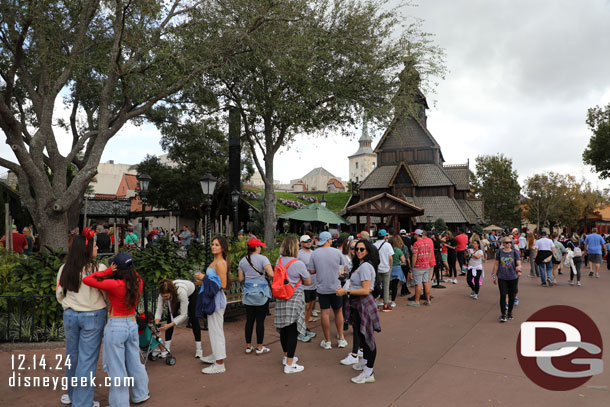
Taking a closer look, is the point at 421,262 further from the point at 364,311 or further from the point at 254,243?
the point at 254,243

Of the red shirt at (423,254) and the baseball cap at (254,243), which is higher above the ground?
the baseball cap at (254,243)

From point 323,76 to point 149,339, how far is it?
1270 centimetres

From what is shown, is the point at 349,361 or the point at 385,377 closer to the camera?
the point at 385,377

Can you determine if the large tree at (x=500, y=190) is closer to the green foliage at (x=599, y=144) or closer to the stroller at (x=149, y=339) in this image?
the green foliage at (x=599, y=144)

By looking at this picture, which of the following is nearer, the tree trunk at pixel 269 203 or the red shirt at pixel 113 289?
the red shirt at pixel 113 289

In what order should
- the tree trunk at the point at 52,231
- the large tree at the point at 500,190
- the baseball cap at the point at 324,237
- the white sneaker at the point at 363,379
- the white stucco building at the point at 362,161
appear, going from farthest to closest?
the white stucco building at the point at 362,161 → the large tree at the point at 500,190 → the tree trunk at the point at 52,231 → the baseball cap at the point at 324,237 → the white sneaker at the point at 363,379

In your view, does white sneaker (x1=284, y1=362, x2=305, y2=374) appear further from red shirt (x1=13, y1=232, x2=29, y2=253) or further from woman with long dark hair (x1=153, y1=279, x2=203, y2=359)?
red shirt (x1=13, y1=232, x2=29, y2=253)

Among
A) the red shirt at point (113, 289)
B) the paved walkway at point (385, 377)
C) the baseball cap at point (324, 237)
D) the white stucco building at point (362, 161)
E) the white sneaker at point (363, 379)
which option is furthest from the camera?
the white stucco building at point (362, 161)

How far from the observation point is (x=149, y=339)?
5.53 meters

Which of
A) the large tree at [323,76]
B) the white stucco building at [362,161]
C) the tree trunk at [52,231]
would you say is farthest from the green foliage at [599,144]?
the white stucco building at [362,161]

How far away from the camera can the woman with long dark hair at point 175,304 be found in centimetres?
562

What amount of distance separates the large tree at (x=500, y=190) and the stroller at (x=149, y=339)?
4570 centimetres

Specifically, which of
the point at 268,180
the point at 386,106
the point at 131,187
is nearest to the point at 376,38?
the point at 386,106

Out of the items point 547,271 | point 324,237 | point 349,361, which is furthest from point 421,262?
point 547,271
